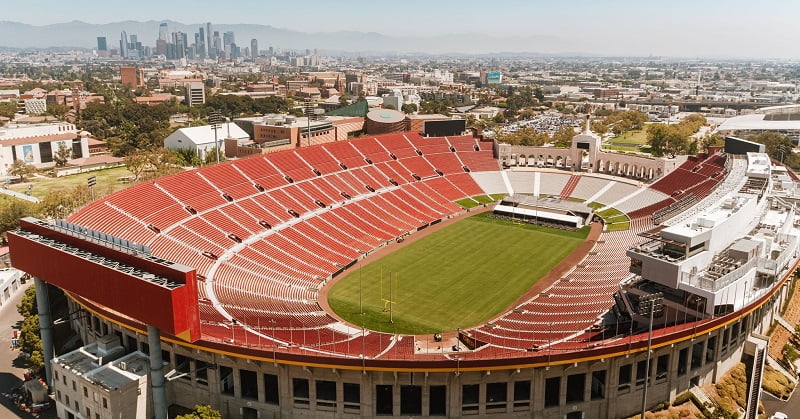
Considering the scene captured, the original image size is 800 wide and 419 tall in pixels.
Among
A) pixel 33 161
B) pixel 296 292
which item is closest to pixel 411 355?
pixel 296 292

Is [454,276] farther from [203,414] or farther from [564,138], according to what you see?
[564,138]

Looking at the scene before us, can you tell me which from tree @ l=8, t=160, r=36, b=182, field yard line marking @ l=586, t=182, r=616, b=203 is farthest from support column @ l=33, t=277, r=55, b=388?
tree @ l=8, t=160, r=36, b=182

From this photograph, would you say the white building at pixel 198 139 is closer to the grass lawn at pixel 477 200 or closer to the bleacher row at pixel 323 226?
the bleacher row at pixel 323 226

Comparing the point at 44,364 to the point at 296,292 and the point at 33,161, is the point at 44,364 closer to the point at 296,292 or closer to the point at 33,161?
the point at 296,292

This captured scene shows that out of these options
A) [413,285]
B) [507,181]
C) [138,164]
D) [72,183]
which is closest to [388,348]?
[413,285]

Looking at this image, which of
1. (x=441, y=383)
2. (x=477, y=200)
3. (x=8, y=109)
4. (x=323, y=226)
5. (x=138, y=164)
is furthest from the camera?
(x=8, y=109)

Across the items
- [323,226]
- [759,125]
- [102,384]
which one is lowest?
[102,384]
